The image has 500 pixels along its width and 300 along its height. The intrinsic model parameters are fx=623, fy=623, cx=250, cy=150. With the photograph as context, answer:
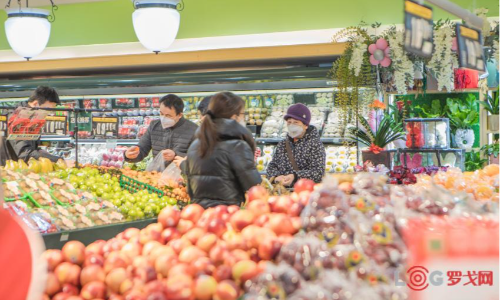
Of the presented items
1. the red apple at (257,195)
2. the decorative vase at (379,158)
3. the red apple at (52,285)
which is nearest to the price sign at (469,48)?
the decorative vase at (379,158)

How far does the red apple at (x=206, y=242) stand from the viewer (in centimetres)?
196

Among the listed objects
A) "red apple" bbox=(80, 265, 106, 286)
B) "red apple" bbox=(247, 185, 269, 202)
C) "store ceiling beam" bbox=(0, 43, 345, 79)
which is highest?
"store ceiling beam" bbox=(0, 43, 345, 79)

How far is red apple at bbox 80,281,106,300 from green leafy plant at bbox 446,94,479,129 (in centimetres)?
568

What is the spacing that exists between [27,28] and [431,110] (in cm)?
442

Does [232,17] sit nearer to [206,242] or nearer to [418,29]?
[418,29]

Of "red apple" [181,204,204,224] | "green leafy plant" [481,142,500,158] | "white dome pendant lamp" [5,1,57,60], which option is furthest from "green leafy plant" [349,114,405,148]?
"red apple" [181,204,204,224]

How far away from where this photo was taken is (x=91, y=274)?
1960 mm

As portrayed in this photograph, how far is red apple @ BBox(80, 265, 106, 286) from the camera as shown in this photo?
1.96 meters

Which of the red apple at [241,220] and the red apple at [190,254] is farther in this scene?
the red apple at [241,220]

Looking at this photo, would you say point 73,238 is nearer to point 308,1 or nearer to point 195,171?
point 195,171

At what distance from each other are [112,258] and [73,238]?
1.21m

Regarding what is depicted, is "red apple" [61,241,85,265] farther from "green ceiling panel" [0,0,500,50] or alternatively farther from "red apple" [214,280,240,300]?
"green ceiling panel" [0,0,500,50]

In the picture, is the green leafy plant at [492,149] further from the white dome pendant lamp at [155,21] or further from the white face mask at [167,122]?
the white dome pendant lamp at [155,21]

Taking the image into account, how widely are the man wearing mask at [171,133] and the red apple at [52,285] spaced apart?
3.70 metres
